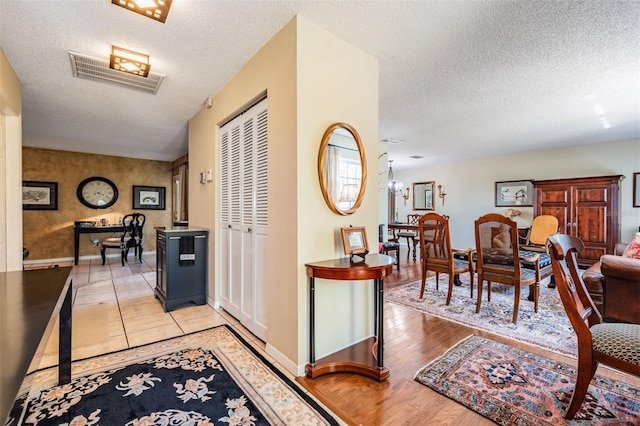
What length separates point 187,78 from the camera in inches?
115

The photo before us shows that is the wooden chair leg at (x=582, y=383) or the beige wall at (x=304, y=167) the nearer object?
the wooden chair leg at (x=582, y=383)

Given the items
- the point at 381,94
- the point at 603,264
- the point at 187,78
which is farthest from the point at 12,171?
the point at 603,264

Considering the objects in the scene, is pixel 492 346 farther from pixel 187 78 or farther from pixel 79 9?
pixel 79 9

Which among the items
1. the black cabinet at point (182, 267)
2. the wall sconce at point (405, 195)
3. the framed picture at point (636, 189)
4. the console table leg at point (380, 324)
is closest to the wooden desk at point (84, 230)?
the black cabinet at point (182, 267)

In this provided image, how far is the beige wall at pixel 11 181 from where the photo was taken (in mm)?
2820

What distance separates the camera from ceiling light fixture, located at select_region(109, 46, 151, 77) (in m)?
2.45

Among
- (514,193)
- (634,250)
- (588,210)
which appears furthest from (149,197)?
(588,210)

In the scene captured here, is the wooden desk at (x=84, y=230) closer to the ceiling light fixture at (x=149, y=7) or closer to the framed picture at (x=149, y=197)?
the framed picture at (x=149, y=197)

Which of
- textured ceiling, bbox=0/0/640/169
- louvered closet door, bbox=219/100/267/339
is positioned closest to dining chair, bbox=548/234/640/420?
textured ceiling, bbox=0/0/640/169

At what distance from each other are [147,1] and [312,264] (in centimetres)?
201

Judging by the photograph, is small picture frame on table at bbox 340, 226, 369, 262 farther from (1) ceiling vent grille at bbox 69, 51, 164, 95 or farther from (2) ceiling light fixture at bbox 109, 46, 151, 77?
(1) ceiling vent grille at bbox 69, 51, 164, 95

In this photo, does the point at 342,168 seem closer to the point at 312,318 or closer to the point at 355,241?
the point at 355,241

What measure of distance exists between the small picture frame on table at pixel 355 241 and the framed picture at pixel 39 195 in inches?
290

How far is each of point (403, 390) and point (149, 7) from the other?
299cm
